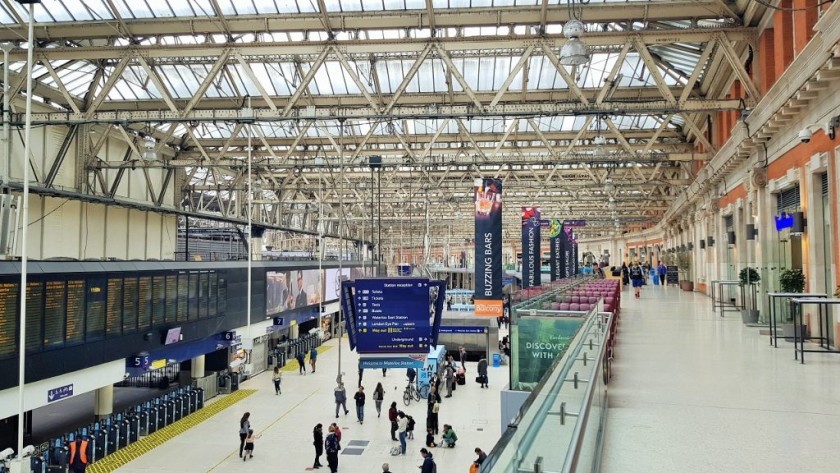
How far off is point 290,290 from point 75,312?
16.1m

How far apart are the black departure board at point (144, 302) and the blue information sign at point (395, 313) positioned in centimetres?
784

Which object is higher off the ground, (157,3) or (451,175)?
(157,3)

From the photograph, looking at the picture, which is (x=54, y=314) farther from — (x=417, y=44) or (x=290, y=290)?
(x=290, y=290)

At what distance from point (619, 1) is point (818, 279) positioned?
8.52 m

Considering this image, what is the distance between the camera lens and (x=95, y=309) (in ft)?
53.5

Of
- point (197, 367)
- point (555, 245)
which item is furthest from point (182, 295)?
point (555, 245)

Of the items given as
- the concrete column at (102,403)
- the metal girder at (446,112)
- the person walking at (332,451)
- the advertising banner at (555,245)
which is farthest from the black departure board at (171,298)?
the advertising banner at (555,245)

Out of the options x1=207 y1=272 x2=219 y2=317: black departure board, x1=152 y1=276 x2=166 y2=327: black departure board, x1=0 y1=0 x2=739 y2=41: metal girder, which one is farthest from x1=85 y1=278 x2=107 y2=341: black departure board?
x1=0 y1=0 x2=739 y2=41: metal girder

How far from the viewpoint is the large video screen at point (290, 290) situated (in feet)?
94.4

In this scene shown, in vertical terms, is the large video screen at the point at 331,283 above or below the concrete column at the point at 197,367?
above

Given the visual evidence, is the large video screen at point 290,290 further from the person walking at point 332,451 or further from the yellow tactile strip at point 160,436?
the person walking at point 332,451

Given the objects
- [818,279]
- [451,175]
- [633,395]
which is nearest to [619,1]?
[818,279]

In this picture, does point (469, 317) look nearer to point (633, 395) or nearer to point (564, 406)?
point (633, 395)

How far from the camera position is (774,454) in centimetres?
520
